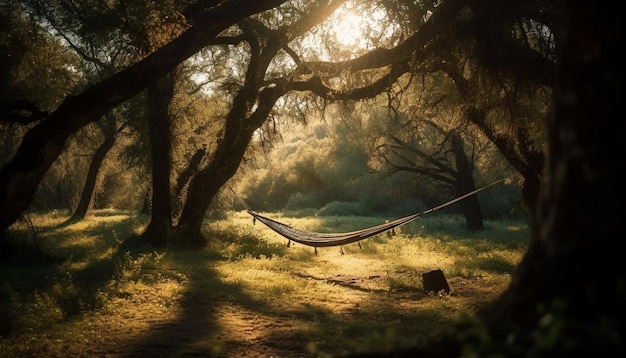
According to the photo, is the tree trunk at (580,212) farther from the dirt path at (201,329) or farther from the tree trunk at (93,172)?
the tree trunk at (93,172)

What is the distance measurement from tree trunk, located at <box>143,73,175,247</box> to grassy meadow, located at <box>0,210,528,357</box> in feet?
2.79

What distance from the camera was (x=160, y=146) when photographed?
11.6 m

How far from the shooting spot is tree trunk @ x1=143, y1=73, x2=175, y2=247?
1149cm

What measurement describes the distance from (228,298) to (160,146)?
6041 millimetres

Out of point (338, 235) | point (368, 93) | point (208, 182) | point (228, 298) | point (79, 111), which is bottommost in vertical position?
point (228, 298)

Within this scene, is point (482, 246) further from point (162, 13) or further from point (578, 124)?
point (578, 124)

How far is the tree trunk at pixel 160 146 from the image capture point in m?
11.5

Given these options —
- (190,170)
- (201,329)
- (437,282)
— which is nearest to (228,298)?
(201,329)

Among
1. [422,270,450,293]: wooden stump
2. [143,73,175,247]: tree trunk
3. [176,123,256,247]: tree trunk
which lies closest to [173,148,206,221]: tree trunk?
[143,73,175,247]: tree trunk

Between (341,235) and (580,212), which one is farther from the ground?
(580,212)

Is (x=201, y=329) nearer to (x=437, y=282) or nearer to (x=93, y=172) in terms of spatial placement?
(x=437, y=282)

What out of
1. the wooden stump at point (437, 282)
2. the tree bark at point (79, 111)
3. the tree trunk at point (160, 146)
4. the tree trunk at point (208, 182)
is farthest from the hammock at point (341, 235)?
the tree bark at point (79, 111)

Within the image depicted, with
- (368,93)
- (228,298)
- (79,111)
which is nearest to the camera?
(79,111)

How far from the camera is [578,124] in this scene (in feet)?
5.86
